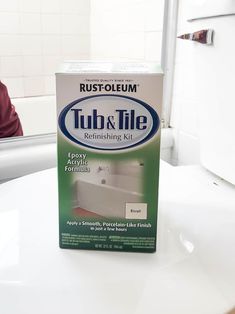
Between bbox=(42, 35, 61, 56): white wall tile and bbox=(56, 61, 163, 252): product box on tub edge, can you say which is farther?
bbox=(42, 35, 61, 56): white wall tile

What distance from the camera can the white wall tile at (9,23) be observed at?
1.67 meters

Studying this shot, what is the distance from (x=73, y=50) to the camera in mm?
1857

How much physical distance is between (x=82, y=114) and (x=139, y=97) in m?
0.07

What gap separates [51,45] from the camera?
182 cm

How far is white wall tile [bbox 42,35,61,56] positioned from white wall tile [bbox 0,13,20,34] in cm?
15

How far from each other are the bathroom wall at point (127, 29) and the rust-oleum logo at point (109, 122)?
655 millimetres

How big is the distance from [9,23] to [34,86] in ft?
1.07

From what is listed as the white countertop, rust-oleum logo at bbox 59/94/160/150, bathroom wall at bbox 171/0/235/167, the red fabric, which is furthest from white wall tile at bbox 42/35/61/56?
rust-oleum logo at bbox 59/94/160/150

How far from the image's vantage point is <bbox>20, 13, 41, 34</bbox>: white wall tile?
1716 mm

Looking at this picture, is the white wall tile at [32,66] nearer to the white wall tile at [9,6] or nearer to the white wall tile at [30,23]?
the white wall tile at [30,23]

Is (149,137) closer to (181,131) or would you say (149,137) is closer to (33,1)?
(181,131)

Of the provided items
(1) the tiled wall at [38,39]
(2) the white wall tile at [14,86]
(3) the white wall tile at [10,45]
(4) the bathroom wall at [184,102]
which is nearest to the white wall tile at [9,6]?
(1) the tiled wall at [38,39]

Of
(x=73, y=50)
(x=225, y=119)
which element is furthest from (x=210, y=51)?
(x=73, y=50)

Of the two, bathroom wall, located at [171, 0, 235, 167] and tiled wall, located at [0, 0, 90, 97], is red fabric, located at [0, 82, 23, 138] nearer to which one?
bathroom wall, located at [171, 0, 235, 167]
